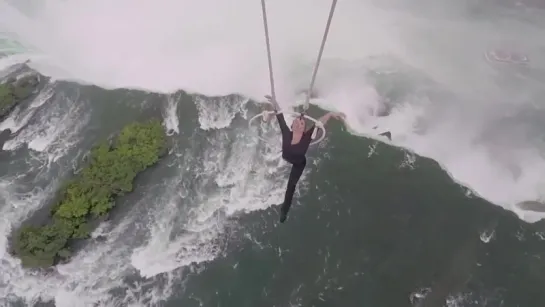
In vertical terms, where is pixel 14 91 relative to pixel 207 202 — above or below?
above

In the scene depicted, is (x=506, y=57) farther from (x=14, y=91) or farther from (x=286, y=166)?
(x=14, y=91)

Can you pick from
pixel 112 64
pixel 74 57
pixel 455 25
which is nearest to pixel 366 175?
pixel 455 25

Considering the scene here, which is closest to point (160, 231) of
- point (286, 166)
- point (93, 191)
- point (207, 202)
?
point (207, 202)

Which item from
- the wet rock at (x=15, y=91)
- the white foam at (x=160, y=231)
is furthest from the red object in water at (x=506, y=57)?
the wet rock at (x=15, y=91)

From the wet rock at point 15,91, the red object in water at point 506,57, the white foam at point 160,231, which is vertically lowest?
the white foam at point 160,231

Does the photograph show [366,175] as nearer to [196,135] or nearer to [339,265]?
[339,265]

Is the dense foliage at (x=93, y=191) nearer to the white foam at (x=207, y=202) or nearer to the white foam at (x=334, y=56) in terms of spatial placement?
the white foam at (x=207, y=202)
